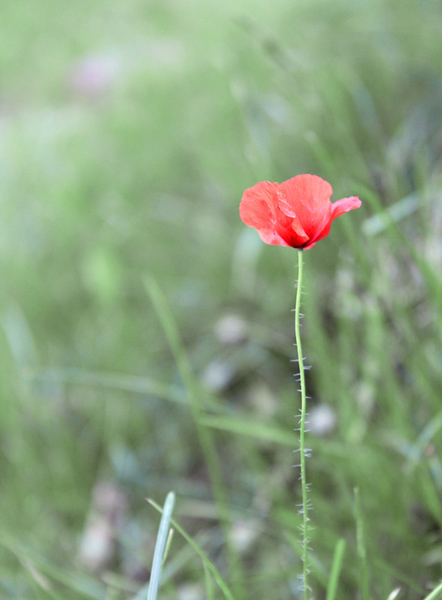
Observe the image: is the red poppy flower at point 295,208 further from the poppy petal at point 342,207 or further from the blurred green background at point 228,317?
the blurred green background at point 228,317

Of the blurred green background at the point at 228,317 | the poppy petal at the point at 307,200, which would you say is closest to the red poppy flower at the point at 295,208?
the poppy petal at the point at 307,200

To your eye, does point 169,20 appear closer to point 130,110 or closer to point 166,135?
point 130,110

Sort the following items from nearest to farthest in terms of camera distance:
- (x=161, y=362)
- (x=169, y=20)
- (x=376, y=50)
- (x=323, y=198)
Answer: (x=323, y=198), (x=161, y=362), (x=376, y=50), (x=169, y=20)

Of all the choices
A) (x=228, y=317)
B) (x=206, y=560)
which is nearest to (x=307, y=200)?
(x=206, y=560)

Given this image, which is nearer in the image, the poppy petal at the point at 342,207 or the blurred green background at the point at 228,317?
the poppy petal at the point at 342,207

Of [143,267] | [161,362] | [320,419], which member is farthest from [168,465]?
[143,267]

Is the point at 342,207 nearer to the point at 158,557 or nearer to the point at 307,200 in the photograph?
the point at 307,200
